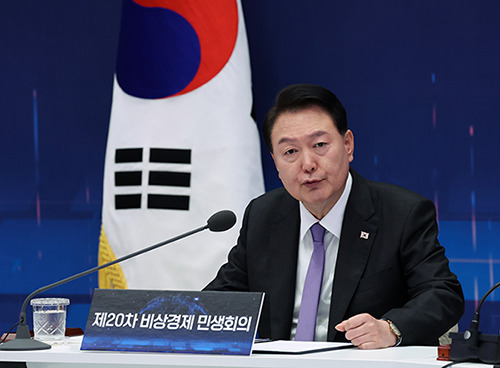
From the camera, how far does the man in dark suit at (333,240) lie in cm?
224

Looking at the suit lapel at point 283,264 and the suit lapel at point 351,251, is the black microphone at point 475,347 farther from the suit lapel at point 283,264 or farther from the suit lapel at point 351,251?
the suit lapel at point 283,264

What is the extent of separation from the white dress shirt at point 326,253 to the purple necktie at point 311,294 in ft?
0.09

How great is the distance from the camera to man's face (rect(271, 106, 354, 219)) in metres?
2.30

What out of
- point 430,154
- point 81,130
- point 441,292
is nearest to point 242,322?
point 441,292

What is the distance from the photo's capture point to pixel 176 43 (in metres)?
3.23

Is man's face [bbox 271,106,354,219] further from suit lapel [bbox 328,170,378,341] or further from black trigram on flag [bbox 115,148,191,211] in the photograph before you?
black trigram on flag [bbox 115,148,191,211]

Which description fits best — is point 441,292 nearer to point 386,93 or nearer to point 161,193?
point 161,193

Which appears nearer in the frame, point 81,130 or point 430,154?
point 430,154

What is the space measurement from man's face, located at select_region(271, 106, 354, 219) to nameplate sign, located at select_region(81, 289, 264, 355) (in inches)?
28.3

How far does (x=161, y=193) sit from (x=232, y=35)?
0.77m

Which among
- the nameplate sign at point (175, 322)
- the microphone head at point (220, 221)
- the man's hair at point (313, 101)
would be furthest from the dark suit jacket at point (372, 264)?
the nameplate sign at point (175, 322)

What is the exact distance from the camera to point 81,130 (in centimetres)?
396

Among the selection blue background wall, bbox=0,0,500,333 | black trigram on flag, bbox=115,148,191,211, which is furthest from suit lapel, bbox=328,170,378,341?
blue background wall, bbox=0,0,500,333

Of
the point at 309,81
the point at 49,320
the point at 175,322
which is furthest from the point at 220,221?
the point at 309,81
